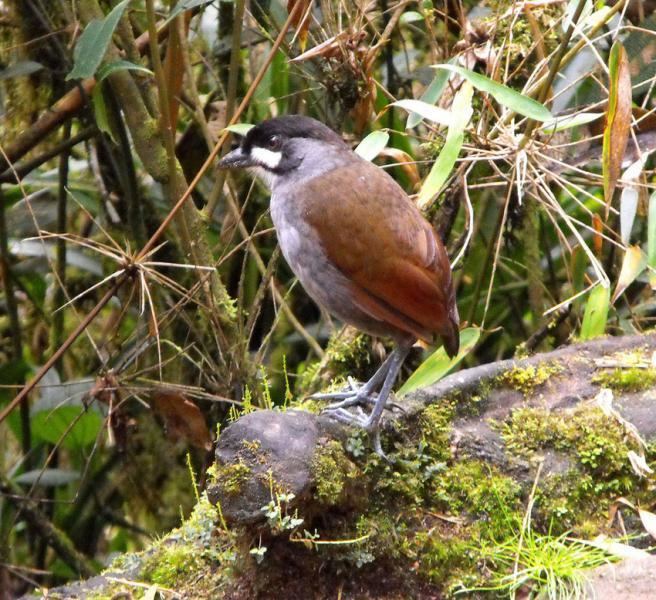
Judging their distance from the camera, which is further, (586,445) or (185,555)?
(586,445)

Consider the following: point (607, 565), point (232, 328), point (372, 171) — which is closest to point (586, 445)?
point (607, 565)

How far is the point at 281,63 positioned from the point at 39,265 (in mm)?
1450

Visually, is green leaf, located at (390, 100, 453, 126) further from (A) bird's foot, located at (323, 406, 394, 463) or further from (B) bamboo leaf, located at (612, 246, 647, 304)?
(A) bird's foot, located at (323, 406, 394, 463)

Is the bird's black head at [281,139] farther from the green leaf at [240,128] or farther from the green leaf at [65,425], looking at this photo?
the green leaf at [65,425]

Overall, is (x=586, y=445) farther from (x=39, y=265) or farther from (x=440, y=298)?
(x=39, y=265)

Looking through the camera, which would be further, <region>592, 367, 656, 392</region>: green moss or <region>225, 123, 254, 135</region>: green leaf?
<region>225, 123, 254, 135</region>: green leaf

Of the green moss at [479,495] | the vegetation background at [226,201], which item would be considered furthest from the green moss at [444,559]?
the vegetation background at [226,201]

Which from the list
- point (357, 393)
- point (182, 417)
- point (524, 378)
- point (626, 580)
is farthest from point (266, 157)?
point (626, 580)

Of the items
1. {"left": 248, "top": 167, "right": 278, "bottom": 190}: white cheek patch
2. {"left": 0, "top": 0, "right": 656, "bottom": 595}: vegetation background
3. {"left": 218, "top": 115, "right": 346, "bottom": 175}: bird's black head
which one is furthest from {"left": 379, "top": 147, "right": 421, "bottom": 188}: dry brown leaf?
{"left": 248, "top": 167, "right": 278, "bottom": 190}: white cheek patch

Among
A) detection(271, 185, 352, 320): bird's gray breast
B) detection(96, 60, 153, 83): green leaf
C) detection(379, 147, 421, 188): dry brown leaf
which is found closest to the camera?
detection(271, 185, 352, 320): bird's gray breast

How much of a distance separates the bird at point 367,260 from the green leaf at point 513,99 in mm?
402

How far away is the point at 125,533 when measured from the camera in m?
5.00

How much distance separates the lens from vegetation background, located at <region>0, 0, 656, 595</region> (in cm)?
325

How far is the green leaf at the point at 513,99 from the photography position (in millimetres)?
2805
